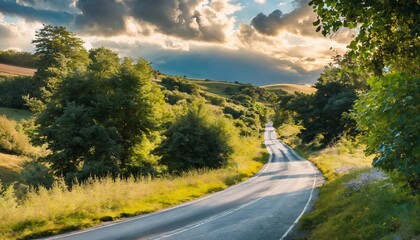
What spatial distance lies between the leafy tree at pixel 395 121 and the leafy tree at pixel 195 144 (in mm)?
28797

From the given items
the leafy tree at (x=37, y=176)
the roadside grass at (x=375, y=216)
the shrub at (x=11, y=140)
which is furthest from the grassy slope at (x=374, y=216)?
the shrub at (x=11, y=140)

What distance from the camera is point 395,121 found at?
5.53 m

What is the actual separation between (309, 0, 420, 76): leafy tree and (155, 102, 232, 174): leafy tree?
93.9 ft

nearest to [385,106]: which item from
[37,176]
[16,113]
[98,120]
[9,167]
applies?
[98,120]

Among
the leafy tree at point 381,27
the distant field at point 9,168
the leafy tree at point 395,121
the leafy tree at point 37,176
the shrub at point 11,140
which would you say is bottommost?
the distant field at point 9,168

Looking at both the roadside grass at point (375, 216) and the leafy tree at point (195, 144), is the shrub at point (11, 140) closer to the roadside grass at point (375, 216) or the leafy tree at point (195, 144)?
the leafy tree at point (195, 144)

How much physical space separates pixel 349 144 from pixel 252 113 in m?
73.2

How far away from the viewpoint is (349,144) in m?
53.9

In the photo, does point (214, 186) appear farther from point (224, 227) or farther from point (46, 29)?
point (46, 29)

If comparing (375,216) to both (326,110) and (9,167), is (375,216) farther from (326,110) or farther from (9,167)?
(326,110)

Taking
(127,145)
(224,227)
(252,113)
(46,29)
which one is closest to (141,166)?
(127,145)

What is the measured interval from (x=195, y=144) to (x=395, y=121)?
31653 millimetres

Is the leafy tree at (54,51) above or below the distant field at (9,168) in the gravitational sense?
above

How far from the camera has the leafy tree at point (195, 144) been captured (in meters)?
36.0
